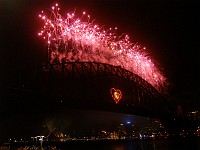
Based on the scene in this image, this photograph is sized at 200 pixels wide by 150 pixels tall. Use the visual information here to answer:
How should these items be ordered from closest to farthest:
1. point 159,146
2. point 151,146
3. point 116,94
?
point 159,146
point 151,146
point 116,94

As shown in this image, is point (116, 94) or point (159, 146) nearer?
point (159, 146)

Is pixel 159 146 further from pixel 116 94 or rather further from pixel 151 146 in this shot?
pixel 116 94

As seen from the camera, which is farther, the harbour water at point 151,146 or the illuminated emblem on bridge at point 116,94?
the illuminated emblem on bridge at point 116,94

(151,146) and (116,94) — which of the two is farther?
(116,94)

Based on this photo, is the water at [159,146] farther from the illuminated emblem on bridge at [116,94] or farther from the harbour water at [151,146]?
the illuminated emblem on bridge at [116,94]

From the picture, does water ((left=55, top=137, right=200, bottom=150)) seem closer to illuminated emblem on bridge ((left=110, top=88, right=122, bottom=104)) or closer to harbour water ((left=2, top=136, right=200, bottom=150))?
harbour water ((left=2, top=136, right=200, bottom=150))

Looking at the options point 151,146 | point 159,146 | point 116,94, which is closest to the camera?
point 159,146

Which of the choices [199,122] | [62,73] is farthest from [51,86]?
[199,122]

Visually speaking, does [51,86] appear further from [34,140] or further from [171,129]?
[171,129]

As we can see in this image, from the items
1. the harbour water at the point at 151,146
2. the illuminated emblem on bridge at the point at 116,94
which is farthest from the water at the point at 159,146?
the illuminated emblem on bridge at the point at 116,94

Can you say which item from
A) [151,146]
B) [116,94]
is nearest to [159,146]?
[151,146]

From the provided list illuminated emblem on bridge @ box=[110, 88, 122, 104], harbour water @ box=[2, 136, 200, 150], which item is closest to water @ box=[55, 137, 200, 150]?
harbour water @ box=[2, 136, 200, 150]
